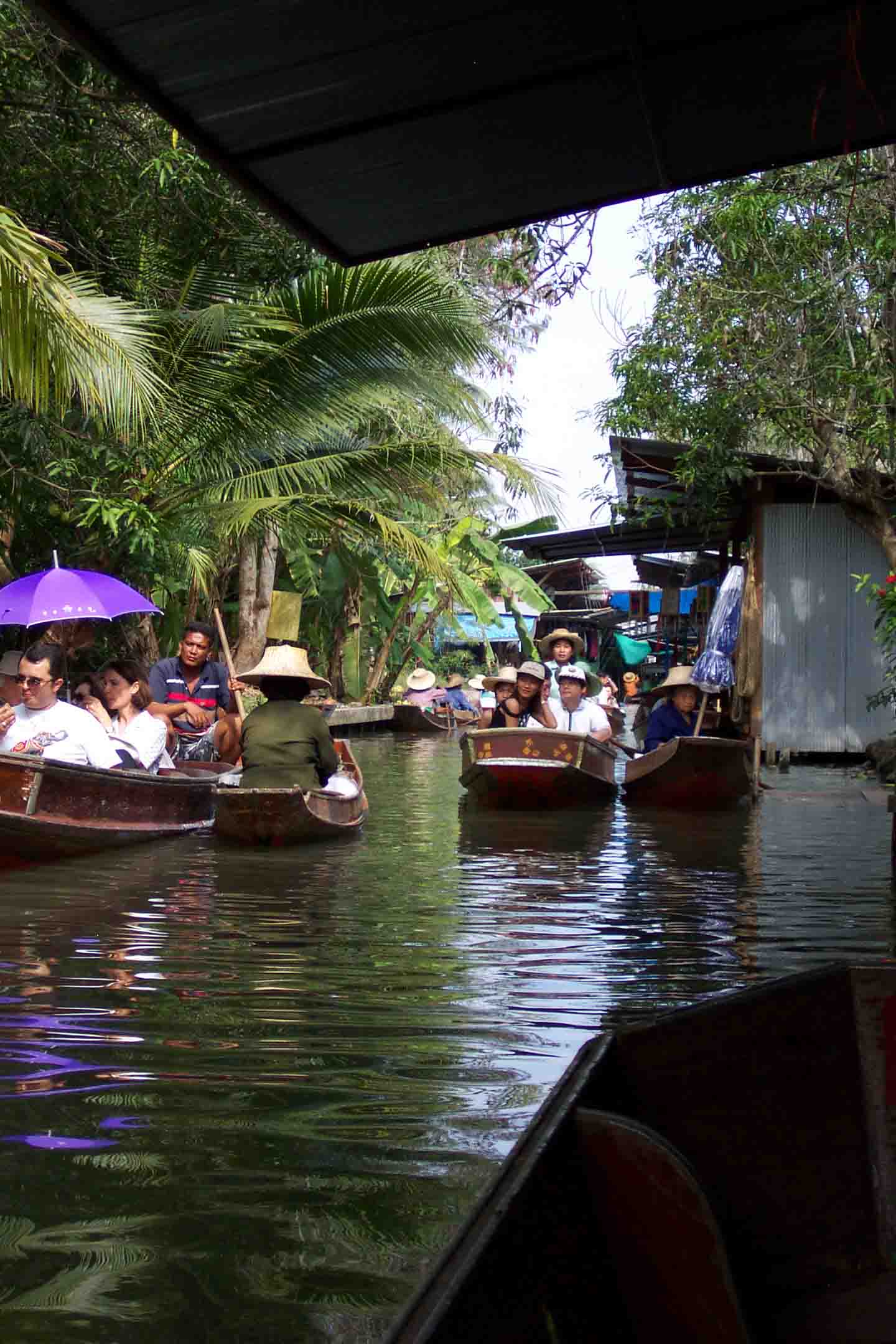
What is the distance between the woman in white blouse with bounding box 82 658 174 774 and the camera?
377 inches

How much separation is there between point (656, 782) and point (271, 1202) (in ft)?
29.7

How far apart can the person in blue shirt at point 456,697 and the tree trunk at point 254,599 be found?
281 inches

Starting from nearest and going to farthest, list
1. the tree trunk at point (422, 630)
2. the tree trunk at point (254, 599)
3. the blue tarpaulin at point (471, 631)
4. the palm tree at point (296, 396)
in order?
the palm tree at point (296, 396)
the tree trunk at point (254, 599)
the tree trunk at point (422, 630)
the blue tarpaulin at point (471, 631)

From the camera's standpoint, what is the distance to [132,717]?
32.2ft

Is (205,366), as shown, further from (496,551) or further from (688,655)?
(688,655)

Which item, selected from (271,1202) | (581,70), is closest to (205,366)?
(581,70)

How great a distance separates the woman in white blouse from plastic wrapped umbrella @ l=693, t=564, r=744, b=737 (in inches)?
340

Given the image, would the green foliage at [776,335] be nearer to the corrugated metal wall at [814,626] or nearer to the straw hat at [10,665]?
the corrugated metal wall at [814,626]

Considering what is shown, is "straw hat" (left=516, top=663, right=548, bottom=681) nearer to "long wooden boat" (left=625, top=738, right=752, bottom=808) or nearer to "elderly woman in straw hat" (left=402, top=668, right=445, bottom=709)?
"long wooden boat" (left=625, top=738, right=752, bottom=808)

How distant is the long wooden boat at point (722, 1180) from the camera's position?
222 cm

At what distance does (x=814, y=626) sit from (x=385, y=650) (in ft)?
34.5

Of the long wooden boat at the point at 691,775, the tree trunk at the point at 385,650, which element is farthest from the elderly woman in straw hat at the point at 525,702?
the tree trunk at the point at 385,650

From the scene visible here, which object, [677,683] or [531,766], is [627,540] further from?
[531,766]

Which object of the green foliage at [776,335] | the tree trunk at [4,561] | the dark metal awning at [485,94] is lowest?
the tree trunk at [4,561]
